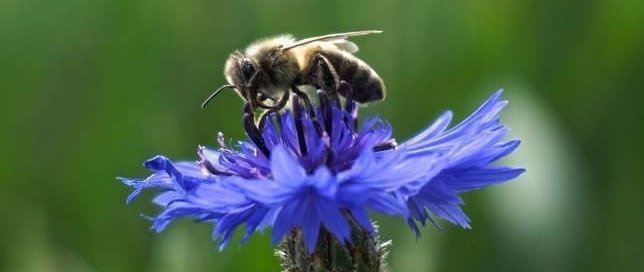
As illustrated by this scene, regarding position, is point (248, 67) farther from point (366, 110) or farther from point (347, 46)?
point (366, 110)

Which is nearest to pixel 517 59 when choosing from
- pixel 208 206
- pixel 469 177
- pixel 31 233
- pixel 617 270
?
pixel 617 270

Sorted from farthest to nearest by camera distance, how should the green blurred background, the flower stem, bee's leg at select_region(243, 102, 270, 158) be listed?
the green blurred background, bee's leg at select_region(243, 102, 270, 158), the flower stem

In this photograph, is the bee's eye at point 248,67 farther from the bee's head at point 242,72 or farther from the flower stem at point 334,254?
the flower stem at point 334,254

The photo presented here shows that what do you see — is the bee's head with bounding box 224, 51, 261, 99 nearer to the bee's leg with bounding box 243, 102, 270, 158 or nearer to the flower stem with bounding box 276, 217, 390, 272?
the bee's leg with bounding box 243, 102, 270, 158

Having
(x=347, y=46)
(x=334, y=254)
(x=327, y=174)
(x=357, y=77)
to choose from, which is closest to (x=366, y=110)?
(x=347, y=46)

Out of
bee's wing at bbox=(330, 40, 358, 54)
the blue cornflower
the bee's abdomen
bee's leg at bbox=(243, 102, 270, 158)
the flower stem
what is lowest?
the flower stem

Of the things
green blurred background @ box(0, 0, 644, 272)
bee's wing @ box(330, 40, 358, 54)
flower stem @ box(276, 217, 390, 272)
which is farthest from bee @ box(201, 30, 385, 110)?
green blurred background @ box(0, 0, 644, 272)
